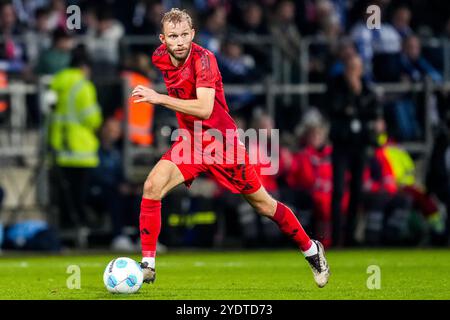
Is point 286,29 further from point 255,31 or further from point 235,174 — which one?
point 235,174

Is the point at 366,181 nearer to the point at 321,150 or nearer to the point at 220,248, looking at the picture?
the point at 321,150

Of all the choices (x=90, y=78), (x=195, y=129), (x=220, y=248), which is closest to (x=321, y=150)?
(x=220, y=248)

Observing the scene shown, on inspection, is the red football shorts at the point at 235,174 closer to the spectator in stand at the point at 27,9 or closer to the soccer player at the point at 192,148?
the soccer player at the point at 192,148

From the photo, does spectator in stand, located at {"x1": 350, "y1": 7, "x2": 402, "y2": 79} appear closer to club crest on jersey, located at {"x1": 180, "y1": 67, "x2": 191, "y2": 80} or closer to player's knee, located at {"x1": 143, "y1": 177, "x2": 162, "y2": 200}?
club crest on jersey, located at {"x1": 180, "y1": 67, "x2": 191, "y2": 80}

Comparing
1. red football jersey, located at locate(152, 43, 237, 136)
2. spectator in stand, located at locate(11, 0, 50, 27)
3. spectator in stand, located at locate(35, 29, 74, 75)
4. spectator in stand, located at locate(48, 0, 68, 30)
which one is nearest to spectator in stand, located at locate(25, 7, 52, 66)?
spectator in stand, located at locate(48, 0, 68, 30)

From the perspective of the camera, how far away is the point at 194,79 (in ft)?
34.6

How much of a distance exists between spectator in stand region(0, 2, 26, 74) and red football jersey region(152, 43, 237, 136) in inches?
328

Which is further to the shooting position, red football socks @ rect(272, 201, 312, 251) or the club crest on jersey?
red football socks @ rect(272, 201, 312, 251)

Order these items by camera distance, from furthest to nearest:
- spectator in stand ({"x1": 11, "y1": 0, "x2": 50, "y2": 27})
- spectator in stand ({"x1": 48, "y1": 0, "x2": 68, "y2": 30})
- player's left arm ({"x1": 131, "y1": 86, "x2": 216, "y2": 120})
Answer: spectator in stand ({"x1": 11, "y1": 0, "x2": 50, "y2": 27}), spectator in stand ({"x1": 48, "y1": 0, "x2": 68, "y2": 30}), player's left arm ({"x1": 131, "y1": 86, "x2": 216, "y2": 120})

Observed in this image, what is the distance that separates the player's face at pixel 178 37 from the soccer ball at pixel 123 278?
1773 mm

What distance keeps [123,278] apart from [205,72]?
1811 mm

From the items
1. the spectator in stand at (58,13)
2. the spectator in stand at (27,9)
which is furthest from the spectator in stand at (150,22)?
the spectator in stand at (27,9)

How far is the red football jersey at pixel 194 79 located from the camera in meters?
10.4

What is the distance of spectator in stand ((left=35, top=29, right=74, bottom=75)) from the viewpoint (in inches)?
695
